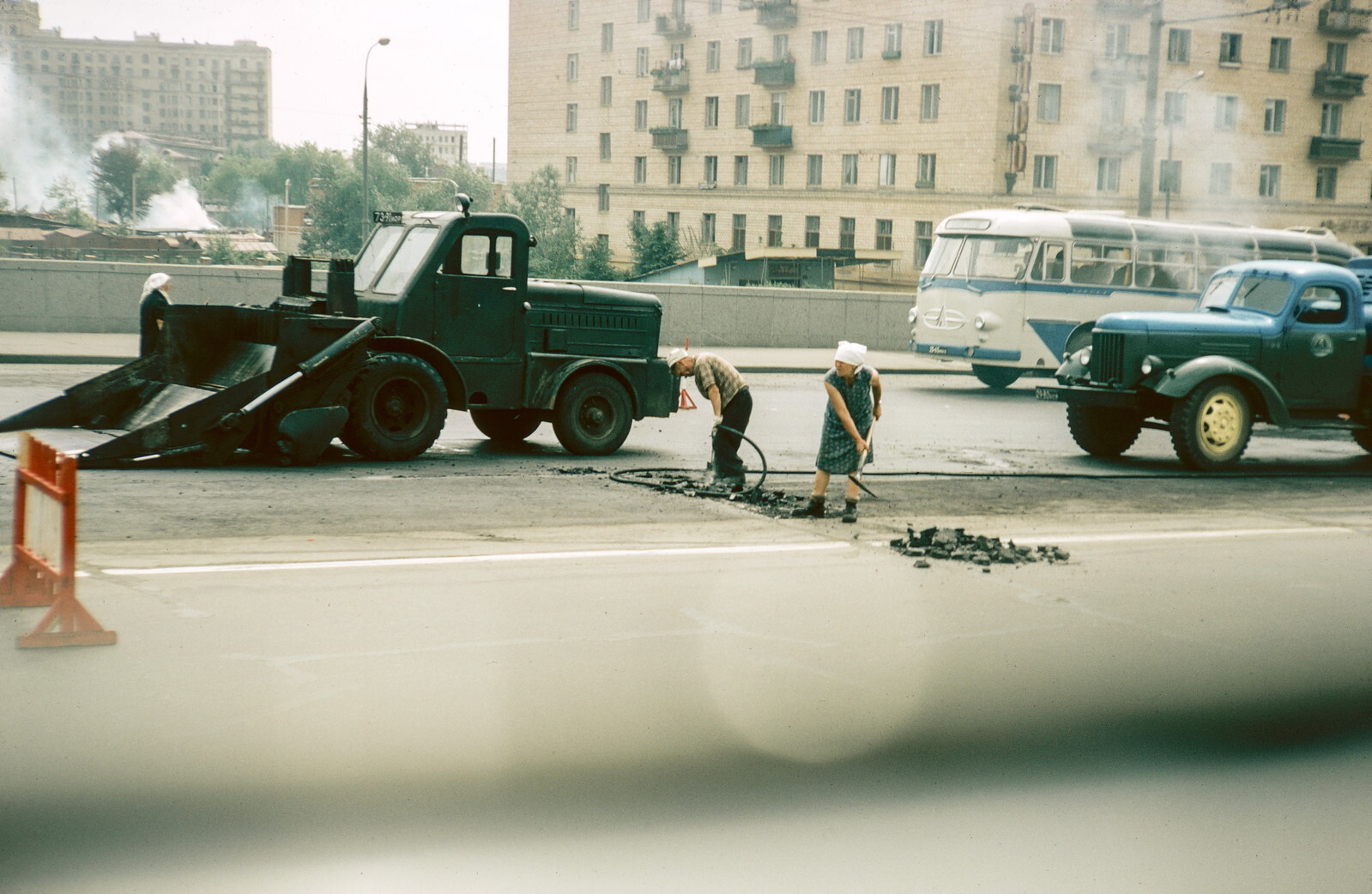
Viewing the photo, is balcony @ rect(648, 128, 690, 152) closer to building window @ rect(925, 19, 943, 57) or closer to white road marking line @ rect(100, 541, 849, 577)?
building window @ rect(925, 19, 943, 57)

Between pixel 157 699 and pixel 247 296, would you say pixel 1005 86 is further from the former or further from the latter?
pixel 157 699

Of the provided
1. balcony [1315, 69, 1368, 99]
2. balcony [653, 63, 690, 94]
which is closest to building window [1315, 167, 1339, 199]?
balcony [1315, 69, 1368, 99]

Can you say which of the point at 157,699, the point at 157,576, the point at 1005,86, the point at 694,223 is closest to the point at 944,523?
the point at 157,576

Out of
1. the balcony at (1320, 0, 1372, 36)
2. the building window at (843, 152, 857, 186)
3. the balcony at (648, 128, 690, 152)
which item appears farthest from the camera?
the balcony at (648, 128, 690, 152)

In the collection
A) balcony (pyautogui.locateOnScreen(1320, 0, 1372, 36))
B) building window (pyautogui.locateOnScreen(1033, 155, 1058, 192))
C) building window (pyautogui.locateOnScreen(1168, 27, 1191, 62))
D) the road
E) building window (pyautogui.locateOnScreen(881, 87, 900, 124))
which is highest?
balcony (pyautogui.locateOnScreen(1320, 0, 1372, 36))

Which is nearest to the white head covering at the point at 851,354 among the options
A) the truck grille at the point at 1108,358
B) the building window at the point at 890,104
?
the truck grille at the point at 1108,358

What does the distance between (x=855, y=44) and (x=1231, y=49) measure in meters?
18.0

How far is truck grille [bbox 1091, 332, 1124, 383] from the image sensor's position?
48.7ft

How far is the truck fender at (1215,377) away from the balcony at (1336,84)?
59.9 meters

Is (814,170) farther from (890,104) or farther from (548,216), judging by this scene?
(548,216)

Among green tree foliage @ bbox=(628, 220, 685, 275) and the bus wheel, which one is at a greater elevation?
green tree foliage @ bbox=(628, 220, 685, 275)

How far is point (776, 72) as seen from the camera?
72.0 m

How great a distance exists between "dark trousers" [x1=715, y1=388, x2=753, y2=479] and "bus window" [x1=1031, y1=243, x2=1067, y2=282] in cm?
1437

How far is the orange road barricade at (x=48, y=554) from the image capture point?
631 centimetres
